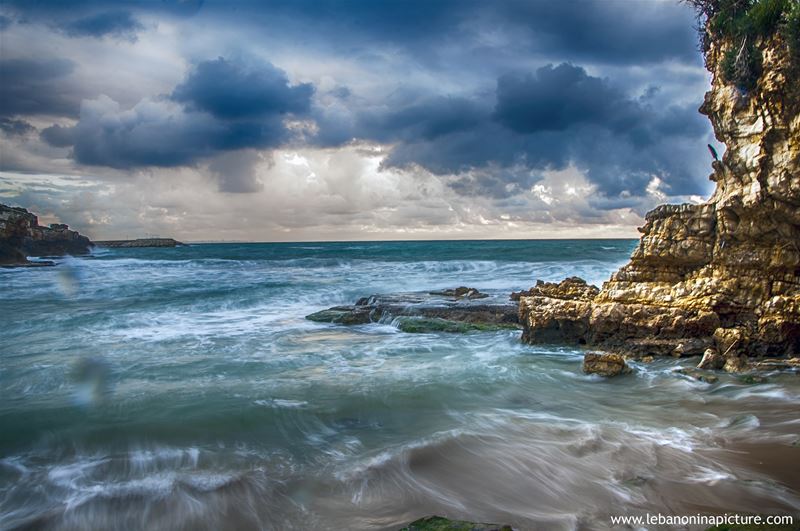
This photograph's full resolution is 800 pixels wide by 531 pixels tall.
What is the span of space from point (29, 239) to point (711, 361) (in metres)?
69.0

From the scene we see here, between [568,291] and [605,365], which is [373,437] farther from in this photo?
[568,291]

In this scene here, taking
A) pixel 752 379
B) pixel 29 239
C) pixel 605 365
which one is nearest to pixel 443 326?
pixel 605 365

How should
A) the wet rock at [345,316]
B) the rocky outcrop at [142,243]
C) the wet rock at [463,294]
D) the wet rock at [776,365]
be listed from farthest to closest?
the rocky outcrop at [142,243], the wet rock at [463,294], the wet rock at [345,316], the wet rock at [776,365]

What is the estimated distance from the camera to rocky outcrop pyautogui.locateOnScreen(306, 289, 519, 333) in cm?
1443

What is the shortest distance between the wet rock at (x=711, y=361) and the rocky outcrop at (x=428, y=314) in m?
5.51

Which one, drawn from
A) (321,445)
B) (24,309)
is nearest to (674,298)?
(321,445)

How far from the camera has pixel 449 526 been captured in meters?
4.01

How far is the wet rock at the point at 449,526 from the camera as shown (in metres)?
3.85

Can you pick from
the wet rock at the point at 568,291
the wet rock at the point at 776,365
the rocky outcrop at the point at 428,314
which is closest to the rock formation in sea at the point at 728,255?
the wet rock at the point at 776,365

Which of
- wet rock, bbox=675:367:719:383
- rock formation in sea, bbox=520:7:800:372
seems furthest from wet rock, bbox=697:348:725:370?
wet rock, bbox=675:367:719:383

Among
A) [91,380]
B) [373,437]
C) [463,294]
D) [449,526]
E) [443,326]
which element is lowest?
[91,380]

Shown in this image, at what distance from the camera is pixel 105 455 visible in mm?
6582

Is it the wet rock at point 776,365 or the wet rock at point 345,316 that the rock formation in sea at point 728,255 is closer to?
the wet rock at point 776,365

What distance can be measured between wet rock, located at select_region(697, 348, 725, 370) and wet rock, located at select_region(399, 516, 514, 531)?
6853mm
